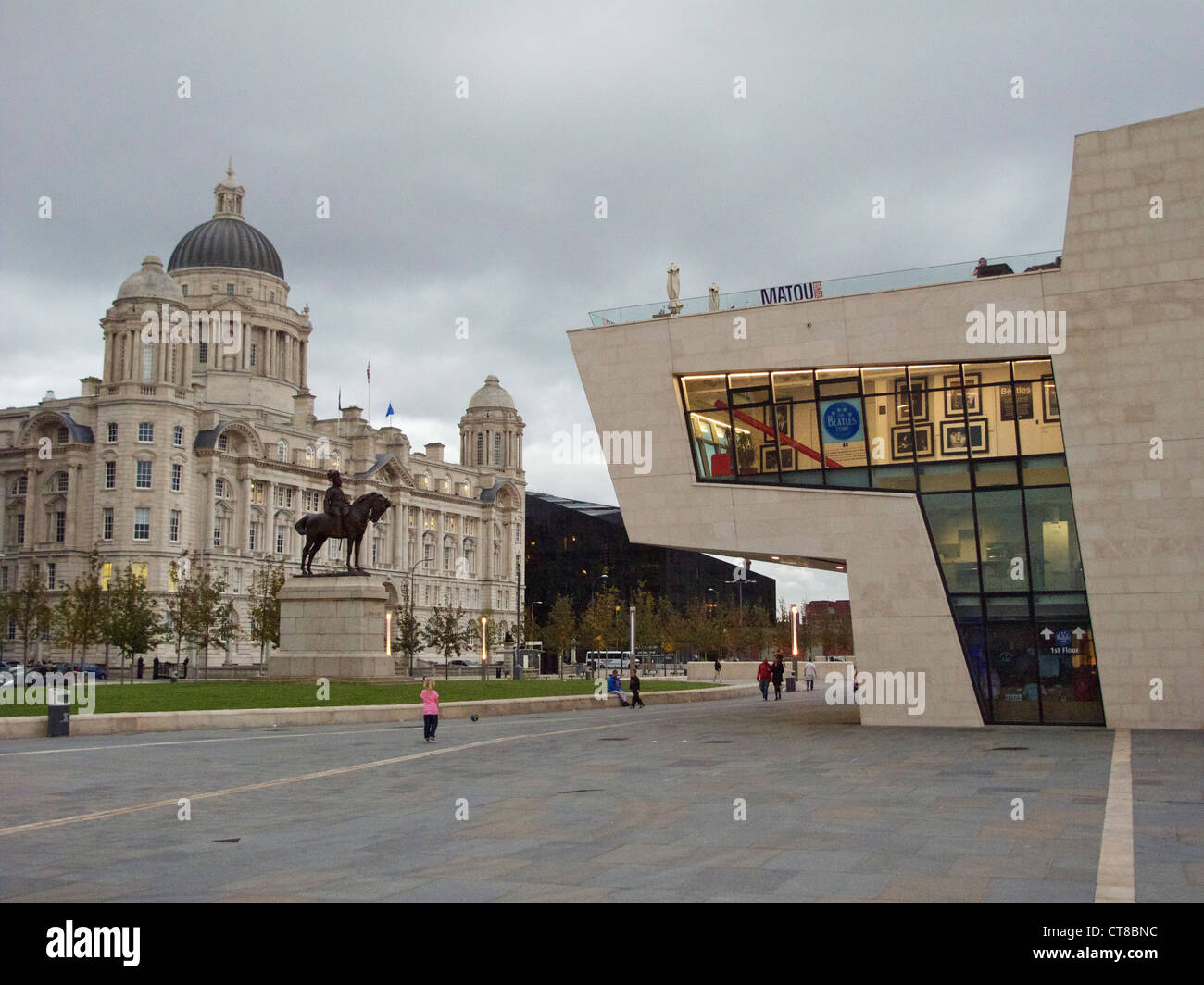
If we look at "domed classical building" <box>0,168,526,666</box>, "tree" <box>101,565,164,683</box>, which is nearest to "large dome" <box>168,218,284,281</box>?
"domed classical building" <box>0,168,526,666</box>

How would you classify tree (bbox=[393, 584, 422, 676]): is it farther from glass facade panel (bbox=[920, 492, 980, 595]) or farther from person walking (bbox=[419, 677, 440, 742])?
glass facade panel (bbox=[920, 492, 980, 595])

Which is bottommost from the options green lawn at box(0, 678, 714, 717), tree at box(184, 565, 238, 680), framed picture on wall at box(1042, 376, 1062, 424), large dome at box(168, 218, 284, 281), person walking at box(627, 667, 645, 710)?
person walking at box(627, 667, 645, 710)

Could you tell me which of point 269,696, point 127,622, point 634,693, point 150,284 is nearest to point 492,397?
point 150,284

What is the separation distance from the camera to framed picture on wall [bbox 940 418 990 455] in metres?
30.9

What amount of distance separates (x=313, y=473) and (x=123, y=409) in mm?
24507

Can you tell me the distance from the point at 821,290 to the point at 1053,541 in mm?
9196

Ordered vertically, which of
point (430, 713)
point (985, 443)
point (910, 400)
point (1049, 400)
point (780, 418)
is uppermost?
point (910, 400)

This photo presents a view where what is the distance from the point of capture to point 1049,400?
29.9 m

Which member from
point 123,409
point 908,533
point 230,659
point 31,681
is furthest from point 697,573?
point 908,533

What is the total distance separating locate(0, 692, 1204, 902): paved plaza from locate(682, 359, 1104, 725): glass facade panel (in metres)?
4.10

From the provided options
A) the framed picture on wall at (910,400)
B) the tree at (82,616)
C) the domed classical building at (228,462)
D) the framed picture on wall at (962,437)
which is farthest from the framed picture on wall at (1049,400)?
the tree at (82,616)

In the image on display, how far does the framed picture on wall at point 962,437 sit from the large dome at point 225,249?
4646 inches

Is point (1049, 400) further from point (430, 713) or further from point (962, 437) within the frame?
point (430, 713)

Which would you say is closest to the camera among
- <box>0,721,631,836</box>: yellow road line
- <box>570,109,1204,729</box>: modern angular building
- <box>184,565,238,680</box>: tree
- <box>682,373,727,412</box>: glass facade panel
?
<box>0,721,631,836</box>: yellow road line
